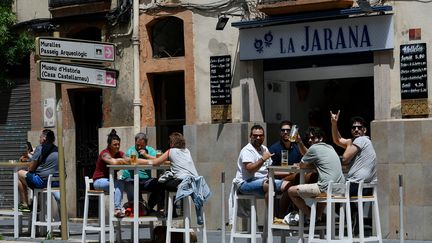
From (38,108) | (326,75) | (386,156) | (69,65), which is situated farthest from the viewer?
(38,108)

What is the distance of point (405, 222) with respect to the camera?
677 inches

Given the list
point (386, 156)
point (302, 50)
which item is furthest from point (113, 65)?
point (386, 156)

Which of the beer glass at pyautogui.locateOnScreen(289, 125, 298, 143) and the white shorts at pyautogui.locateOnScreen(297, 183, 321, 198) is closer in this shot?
the white shorts at pyautogui.locateOnScreen(297, 183, 321, 198)

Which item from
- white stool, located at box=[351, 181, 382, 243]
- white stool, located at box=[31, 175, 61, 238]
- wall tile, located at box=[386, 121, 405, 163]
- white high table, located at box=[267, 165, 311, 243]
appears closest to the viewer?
white high table, located at box=[267, 165, 311, 243]

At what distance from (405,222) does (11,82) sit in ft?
30.6

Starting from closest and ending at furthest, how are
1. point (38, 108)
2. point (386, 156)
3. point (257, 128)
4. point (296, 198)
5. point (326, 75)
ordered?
point (296, 198) < point (257, 128) < point (386, 156) < point (326, 75) < point (38, 108)

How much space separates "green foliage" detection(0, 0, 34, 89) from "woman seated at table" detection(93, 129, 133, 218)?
524 cm

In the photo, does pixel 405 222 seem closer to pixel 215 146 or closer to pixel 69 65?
pixel 215 146

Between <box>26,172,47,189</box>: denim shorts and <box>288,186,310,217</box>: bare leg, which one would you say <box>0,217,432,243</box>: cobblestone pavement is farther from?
<box>288,186,310,217</box>: bare leg

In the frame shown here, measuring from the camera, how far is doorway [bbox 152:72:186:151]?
20.8 metres

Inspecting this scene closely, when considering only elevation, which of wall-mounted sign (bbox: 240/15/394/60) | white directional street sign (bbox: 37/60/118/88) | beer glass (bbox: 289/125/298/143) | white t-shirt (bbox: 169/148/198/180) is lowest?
white t-shirt (bbox: 169/148/198/180)

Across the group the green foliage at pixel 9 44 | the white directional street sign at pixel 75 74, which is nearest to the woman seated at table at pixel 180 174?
the white directional street sign at pixel 75 74

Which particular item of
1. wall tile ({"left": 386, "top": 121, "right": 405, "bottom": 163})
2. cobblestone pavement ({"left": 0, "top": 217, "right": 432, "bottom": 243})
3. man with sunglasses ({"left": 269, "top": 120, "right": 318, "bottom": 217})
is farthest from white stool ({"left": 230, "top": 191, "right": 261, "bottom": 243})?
wall tile ({"left": 386, "top": 121, "right": 405, "bottom": 163})

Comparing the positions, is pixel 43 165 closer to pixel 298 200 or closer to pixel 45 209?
pixel 45 209
